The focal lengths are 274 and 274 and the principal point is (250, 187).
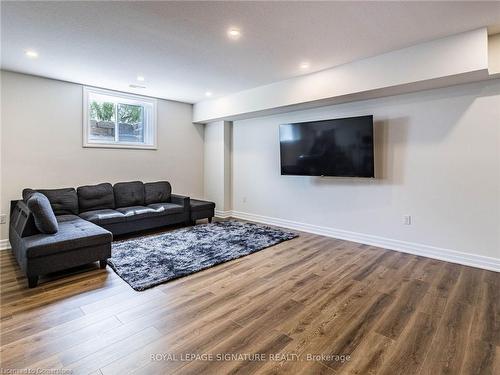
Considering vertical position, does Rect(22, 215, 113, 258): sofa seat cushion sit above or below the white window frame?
below

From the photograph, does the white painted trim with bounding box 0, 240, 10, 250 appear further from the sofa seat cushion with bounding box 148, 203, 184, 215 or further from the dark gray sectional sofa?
the sofa seat cushion with bounding box 148, 203, 184, 215

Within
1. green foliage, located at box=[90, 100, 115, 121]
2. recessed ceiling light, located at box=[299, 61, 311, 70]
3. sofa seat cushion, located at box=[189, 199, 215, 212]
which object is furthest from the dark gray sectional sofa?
recessed ceiling light, located at box=[299, 61, 311, 70]

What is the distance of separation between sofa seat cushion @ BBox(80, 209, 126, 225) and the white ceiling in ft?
7.04

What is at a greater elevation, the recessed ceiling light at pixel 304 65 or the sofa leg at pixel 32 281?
the recessed ceiling light at pixel 304 65

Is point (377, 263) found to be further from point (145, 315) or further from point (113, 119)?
point (113, 119)

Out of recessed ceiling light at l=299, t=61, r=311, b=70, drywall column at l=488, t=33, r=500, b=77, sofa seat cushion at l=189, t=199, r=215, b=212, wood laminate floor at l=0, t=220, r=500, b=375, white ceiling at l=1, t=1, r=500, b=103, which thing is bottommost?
wood laminate floor at l=0, t=220, r=500, b=375

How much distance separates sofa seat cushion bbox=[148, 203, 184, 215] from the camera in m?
4.85

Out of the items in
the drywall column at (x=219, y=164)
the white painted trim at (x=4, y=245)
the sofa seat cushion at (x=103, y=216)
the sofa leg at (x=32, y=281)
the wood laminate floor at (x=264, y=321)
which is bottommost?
the wood laminate floor at (x=264, y=321)

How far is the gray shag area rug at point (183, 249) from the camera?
9.98ft

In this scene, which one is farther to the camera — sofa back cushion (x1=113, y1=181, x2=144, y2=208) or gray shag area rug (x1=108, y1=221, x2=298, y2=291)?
sofa back cushion (x1=113, y1=181, x2=144, y2=208)

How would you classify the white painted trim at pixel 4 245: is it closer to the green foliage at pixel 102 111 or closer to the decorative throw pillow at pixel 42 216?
the decorative throw pillow at pixel 42 216

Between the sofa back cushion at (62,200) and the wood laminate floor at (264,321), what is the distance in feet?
3.57

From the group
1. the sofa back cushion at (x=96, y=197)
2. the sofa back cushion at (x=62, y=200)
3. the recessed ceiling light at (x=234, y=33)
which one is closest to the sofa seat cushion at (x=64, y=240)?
the sofa back cushion at (x=62, y=200)

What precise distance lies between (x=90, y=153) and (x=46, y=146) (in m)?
0.64
